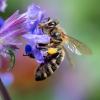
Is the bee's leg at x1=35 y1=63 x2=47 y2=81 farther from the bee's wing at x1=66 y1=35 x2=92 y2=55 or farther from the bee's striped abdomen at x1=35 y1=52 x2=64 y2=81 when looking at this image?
the bee's wing at x1=66 y1=35 x2=92 y2=55

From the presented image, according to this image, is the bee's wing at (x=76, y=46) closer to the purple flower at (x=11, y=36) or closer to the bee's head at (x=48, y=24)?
the bee's head at (x=48, y=24)

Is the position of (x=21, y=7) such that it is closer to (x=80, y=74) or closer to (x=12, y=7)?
(x=12, y=7)

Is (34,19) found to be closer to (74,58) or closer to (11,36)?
(11,36)

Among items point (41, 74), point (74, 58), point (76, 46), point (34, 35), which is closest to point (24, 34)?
point (34, 35)

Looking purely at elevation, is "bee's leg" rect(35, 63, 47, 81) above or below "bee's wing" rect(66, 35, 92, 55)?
below

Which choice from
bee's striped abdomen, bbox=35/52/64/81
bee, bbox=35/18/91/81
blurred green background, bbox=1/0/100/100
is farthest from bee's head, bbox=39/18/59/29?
blurred green background, bbox=1/0/100/100

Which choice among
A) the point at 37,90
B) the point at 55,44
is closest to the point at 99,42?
the point at 37,90

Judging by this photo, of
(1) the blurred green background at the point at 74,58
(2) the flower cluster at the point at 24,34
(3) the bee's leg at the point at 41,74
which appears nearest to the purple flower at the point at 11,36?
(2) the flower cluster at the point at 24,34
